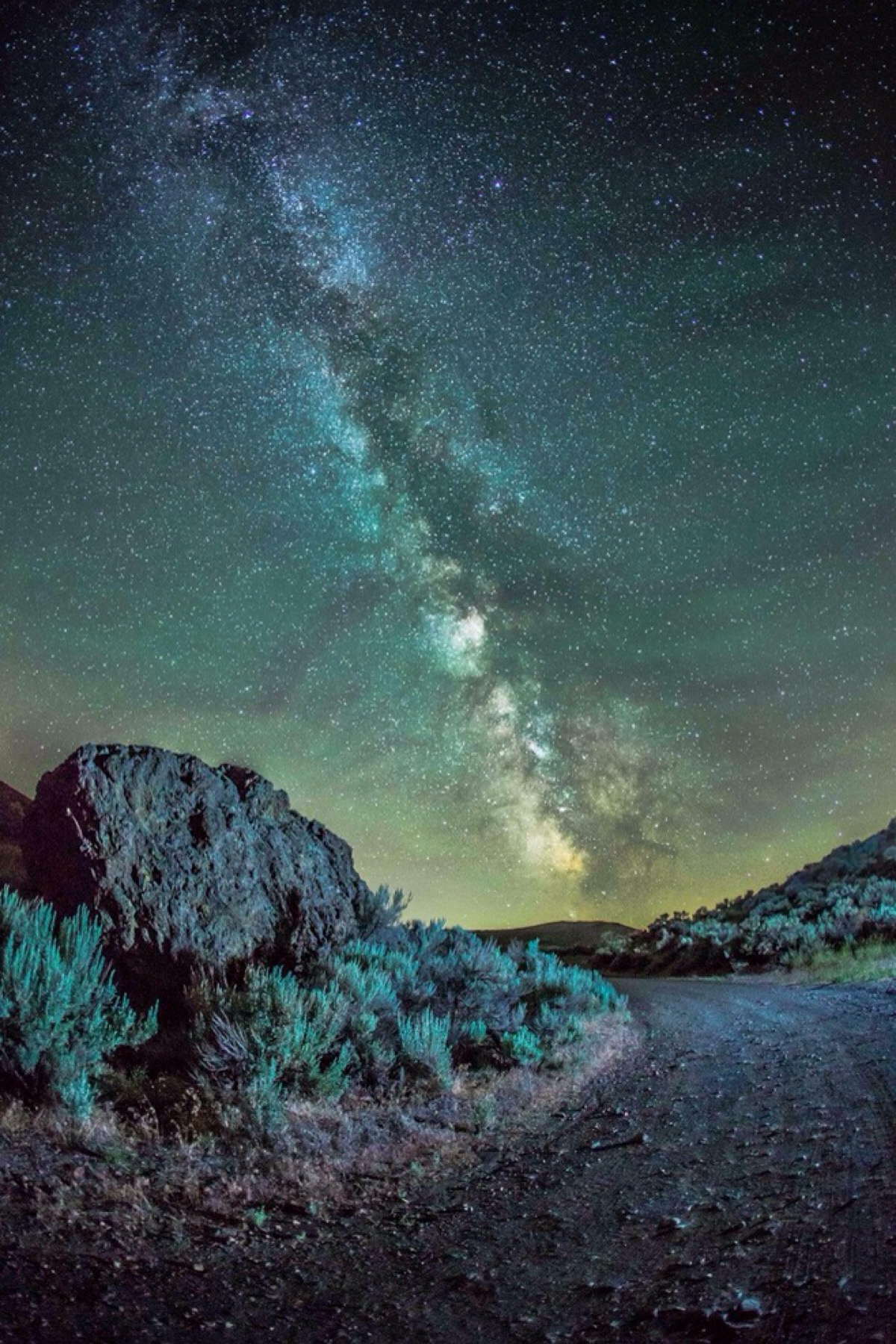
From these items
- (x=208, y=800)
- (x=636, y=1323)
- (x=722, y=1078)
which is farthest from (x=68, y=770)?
(x=722, y=1078)

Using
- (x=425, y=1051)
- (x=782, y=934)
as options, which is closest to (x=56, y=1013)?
(x=425, y=1051)

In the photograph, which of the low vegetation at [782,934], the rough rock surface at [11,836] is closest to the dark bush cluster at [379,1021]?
the rough rock surface at [11,836]

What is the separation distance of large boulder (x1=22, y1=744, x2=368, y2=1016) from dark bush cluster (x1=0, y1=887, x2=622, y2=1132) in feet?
1.13

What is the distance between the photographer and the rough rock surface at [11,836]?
883cm

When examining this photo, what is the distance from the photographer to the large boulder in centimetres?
775

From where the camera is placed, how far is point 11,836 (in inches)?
446

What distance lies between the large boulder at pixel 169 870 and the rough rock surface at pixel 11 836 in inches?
25.8

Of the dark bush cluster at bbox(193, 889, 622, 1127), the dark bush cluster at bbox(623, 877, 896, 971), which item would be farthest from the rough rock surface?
the dark bush cluster at bbox(623, 877, 896, 971)

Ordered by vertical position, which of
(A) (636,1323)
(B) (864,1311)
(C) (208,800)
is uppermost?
(C) (208,800)

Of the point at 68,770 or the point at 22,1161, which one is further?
the point at 68,770

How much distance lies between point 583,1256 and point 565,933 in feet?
168

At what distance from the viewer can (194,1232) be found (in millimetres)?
4559

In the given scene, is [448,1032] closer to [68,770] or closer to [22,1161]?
[22,1161]

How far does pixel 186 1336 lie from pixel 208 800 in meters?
6.31
